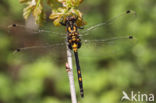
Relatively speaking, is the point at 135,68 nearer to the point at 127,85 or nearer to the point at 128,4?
the point at 127,85

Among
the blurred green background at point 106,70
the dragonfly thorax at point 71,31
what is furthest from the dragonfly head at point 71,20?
the blurred green background at point 106,70

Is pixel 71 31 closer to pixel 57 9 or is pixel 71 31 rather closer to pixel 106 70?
pixel 57 9

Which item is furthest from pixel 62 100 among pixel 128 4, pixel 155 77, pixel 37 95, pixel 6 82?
pixel 128 4

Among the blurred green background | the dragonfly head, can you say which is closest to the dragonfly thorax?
the dragonfly head

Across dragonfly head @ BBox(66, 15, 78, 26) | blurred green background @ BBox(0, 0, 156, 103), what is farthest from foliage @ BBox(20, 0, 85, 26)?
blurred green background @ BBox(0, 0, 156, 103)

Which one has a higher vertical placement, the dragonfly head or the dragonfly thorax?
the dragonfly head

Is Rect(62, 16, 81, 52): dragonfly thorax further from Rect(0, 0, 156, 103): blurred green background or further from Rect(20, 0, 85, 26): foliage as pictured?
Rect(0, 0, 156, 103): blurred green background

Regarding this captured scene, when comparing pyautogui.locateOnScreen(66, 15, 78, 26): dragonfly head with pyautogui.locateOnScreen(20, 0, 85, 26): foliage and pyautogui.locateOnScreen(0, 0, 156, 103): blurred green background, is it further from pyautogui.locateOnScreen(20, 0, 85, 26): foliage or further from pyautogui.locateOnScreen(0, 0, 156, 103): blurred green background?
pyautogui.locateOnScreen(0, 0, 156, 103): blurred green background

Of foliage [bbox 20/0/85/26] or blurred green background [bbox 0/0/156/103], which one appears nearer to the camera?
foliage [bbox 20/0/85/26]

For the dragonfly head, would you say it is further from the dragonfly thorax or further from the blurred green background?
the blurred green background

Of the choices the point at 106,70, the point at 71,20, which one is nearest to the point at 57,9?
the point at 71,20
